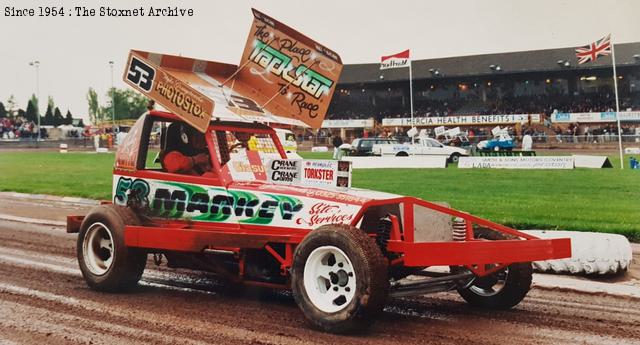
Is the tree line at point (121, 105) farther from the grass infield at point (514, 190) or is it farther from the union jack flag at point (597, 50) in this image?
the union jack flag at point (597, 50)

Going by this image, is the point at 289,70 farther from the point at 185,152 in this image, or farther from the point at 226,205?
the point at 226,205

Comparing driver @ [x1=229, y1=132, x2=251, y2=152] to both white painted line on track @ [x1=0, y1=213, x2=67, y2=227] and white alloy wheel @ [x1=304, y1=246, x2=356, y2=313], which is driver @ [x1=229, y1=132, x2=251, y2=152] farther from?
white painted line on track @ [x1=0, y1=213, x2=67, y2=227]

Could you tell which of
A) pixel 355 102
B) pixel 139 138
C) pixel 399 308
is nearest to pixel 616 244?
pixel 399 308

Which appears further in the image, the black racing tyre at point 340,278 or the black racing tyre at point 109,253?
the black racing tyre at point 109,253

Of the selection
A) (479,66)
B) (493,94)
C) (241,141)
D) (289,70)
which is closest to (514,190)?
(289,70)

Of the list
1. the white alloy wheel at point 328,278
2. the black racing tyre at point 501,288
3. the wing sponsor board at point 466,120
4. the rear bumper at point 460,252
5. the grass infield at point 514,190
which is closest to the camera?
the rear bumper at point 460,252

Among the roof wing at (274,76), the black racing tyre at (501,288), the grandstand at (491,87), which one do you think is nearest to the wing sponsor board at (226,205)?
the roof wing at (274,76)

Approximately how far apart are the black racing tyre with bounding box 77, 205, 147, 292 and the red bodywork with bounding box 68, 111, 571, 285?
145 millimetres

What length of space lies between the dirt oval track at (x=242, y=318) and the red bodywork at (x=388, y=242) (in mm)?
434

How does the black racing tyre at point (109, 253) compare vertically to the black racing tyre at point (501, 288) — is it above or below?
above

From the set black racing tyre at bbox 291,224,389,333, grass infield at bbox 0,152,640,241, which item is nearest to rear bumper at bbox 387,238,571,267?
black racing tyre at bbox 291,224,389,333

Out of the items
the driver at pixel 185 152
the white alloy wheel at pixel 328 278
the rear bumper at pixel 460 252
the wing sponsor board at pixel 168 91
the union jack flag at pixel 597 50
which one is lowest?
the white alloy wheel at pixel 328 278

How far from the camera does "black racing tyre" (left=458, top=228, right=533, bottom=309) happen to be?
589 cm

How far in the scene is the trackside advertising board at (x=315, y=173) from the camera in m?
5.91
